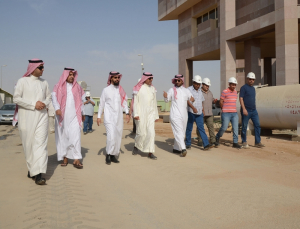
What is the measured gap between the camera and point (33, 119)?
5309 millimetres

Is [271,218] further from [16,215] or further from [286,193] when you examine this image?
[16,215]

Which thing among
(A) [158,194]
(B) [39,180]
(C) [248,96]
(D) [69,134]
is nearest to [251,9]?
(C) [248,96]

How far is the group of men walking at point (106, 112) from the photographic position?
5.29 meters

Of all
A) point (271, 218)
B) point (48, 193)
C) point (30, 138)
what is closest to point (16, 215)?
point (48, 193)

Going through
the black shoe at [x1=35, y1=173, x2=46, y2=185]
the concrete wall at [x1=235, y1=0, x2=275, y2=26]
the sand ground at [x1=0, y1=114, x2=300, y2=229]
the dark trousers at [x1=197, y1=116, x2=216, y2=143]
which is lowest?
the sand ground at [x1=0, y1=114, x2=300, y2=229]

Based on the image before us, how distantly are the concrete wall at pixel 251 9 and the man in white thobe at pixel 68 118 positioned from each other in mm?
15166

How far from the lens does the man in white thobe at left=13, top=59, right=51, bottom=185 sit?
17.1ft

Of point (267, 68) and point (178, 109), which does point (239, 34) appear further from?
point (178, 109)

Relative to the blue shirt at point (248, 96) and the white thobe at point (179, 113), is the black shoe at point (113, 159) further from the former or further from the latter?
the blue shirt at point (248, 96)

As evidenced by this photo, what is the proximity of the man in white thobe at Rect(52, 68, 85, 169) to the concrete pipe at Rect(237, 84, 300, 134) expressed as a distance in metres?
7.16

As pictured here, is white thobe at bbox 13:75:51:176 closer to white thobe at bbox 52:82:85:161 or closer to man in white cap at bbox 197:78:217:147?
white thobe at bbox 52:82:85:161

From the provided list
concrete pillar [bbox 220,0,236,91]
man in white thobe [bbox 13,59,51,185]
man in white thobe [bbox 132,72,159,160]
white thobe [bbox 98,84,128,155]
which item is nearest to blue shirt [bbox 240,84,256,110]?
man in white thobe [bbox 132,72,159,160]

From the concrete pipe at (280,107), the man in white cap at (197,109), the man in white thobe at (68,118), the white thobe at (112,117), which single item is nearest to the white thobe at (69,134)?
the man in white thobe at (68,118)

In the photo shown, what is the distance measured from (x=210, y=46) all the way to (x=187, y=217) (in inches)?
833
